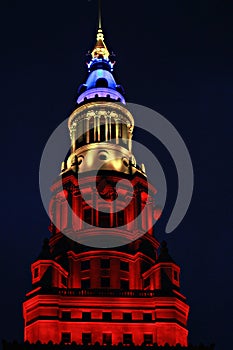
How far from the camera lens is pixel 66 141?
168m

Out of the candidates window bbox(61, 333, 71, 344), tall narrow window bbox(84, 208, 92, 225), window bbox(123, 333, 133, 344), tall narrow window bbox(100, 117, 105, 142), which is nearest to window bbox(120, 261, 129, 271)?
tall narrow window bbox(84, 208, 92, 225)

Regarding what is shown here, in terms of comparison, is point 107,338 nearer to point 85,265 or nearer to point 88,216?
point 85,265

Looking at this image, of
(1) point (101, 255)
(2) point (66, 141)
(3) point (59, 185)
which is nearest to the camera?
(1) point (101, 255)

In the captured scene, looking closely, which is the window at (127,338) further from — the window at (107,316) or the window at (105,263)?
the window at (105,263)

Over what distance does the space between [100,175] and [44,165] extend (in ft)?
45.7

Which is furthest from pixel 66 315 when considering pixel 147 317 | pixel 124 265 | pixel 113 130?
pixel 113 130

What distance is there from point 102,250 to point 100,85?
3273cm

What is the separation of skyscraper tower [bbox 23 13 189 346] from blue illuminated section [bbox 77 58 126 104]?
202mm

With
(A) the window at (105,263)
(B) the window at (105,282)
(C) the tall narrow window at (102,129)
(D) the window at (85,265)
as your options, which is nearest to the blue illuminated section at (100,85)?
(C) the tall narrow window at (102,129)

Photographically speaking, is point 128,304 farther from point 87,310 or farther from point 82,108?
point 82,108

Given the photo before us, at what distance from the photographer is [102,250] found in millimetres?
147500

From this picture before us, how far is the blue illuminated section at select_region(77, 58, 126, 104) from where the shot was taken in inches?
6570

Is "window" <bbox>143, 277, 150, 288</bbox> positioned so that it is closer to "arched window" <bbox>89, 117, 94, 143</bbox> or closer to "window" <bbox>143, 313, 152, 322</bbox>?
"window" <bbox>143, 313, 152, 322</bbox>

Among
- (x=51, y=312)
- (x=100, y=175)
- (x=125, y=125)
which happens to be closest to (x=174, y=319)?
(x=51, y=312)
